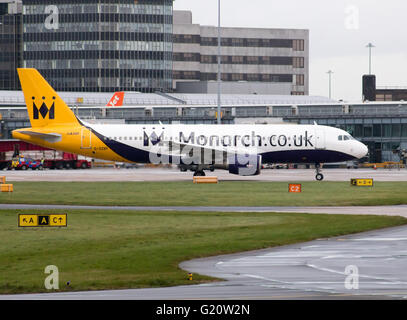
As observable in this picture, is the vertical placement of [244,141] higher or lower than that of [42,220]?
higher

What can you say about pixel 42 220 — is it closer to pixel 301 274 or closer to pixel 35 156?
pixel 301 274

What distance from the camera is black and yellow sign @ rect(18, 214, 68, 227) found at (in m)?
36.9

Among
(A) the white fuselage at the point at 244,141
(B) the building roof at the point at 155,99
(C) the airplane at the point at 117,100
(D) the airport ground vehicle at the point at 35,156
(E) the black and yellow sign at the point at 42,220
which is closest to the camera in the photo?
(E) the black and yellow sign at the point at 42,220

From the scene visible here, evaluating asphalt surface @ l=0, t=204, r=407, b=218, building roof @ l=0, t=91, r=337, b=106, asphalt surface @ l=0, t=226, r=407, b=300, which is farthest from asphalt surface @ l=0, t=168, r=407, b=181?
building roof @ l=0, t=91, r=337, b=106

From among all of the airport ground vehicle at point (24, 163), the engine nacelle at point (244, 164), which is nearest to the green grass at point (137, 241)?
the engine nacelle at point (244, 164)

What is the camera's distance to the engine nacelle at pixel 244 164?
72375 millimetres

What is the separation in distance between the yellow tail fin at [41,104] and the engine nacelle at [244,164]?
615 inches

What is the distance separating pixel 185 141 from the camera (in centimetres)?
7575

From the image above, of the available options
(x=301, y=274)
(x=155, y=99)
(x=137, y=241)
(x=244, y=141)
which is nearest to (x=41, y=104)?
(x=244, y=141)

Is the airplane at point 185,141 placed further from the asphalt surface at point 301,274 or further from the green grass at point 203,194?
the asphalt surface at point 301,274

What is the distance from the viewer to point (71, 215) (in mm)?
42781

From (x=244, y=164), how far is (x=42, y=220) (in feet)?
120

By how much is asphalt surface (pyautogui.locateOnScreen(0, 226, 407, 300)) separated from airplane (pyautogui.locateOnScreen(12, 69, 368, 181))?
42.2m
